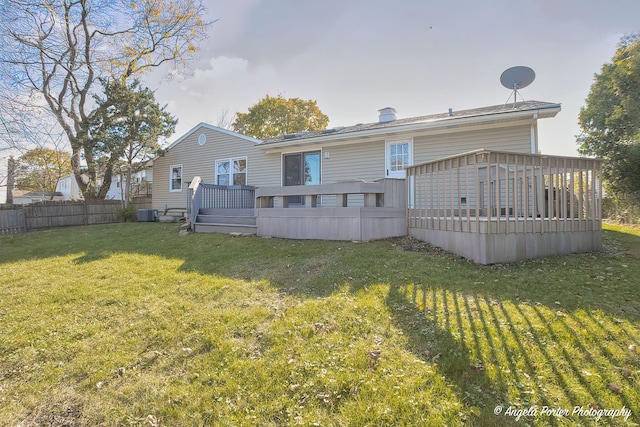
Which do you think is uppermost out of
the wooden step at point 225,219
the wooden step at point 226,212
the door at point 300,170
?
the door at point 300,170

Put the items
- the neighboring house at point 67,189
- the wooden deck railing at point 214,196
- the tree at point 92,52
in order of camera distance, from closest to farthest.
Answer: the wooden deck railing at point 214,196 < the tree at point 92,52 < the neighboring house at point 67,189

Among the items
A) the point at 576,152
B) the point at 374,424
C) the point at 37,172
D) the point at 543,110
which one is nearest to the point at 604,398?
the point at 374,424

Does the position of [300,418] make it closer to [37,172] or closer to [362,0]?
[362,0]

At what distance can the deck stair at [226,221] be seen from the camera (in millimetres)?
8079

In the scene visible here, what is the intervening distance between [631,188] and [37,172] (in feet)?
110

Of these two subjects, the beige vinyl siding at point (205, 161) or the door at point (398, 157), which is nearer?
the door at point (398, 157)

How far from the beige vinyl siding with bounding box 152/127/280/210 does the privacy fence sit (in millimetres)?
1953

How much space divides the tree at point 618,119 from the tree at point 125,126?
65.6 ft

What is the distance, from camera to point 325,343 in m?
2.71

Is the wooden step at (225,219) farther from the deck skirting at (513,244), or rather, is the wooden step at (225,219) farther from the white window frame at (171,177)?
the white window frame at (171,177)

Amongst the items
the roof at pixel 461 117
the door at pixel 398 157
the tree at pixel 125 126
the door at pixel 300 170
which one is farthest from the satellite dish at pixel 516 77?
the tree at pixel 125 126

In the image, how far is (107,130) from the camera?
13.5 m

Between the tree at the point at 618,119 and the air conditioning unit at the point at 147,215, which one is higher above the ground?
the tree at the point at 618,119

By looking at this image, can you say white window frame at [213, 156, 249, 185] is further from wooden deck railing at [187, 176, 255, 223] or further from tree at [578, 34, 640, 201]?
tree at [578, 34, 640, 201]
